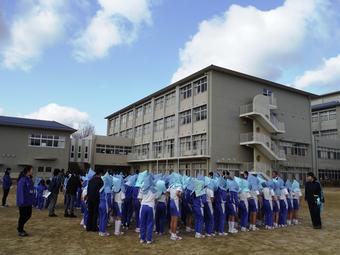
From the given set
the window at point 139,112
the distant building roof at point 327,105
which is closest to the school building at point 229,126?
the window at point 139,112

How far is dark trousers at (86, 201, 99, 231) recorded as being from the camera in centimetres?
912

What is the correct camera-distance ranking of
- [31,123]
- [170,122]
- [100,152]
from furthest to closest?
[100,152]
[170,122]
[31,123]

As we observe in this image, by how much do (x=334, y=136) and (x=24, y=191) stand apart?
4895 centimetres

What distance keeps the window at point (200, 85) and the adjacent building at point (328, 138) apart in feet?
59.6

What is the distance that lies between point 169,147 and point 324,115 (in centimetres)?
2583

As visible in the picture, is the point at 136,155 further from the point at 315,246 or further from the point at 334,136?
the point at 315,246

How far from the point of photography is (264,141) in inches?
1353

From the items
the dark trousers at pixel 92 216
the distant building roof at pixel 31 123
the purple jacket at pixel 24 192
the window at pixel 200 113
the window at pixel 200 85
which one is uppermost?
the window at pixel 200 85

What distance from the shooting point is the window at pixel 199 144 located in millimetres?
34625

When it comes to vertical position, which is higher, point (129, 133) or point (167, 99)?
point (167, 99)

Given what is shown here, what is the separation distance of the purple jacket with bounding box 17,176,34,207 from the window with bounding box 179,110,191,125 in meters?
30.2

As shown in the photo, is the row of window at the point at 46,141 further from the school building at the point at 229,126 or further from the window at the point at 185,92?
the window at the point at 185,92

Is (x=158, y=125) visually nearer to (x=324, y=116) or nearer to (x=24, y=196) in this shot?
(x=324, y=116)

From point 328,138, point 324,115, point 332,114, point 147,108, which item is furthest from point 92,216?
point 324,115
